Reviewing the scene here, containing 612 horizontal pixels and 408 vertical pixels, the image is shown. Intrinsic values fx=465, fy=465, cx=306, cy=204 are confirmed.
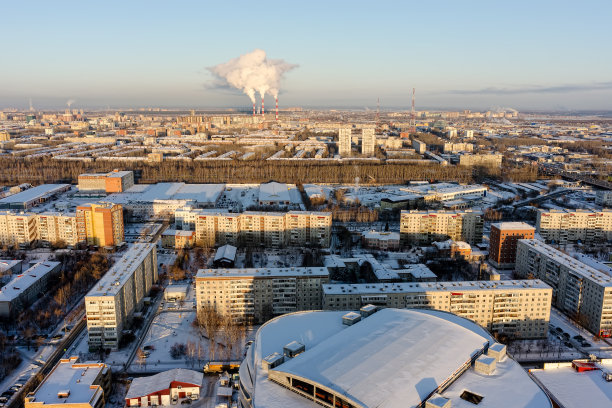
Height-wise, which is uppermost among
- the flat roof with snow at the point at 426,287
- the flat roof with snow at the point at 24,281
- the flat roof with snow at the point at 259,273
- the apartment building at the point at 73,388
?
the flat roof with snow at the point at 259,273

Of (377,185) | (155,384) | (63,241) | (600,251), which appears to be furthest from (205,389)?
(377,185)

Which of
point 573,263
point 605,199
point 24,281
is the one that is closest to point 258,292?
point 24,281

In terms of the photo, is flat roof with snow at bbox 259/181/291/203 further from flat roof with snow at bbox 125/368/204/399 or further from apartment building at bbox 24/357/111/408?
apartment building at bbox 24/357/111/408

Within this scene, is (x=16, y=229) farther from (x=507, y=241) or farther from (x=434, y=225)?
(x=507, y=241)

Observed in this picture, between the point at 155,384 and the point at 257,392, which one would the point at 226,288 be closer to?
the point at 155,384

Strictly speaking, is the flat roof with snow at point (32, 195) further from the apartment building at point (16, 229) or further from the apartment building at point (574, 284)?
the apartment building at point (574, 284)

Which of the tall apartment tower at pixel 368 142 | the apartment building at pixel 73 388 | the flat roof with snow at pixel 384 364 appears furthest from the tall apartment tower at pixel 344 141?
the apartment building at pixel 73 388
